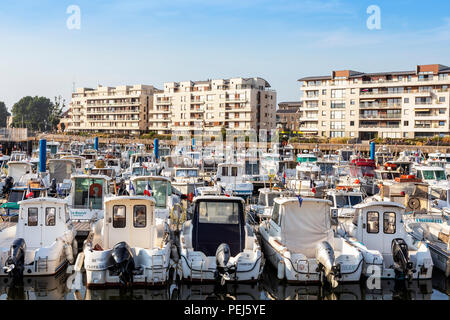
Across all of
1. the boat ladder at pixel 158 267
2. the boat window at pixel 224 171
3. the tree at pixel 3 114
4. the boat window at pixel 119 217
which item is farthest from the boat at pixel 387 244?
the tree at pixel 3 114

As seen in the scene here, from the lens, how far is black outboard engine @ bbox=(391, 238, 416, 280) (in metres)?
12.1

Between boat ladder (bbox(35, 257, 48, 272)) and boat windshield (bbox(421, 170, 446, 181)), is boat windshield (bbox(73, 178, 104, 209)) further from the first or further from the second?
boat windshield (bbox(421, 170, 446, 181))

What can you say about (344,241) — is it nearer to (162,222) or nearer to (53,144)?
(162,222)

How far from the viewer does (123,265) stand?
36.2 feet

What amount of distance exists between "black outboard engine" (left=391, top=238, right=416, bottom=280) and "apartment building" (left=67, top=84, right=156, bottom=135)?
81.2 metres

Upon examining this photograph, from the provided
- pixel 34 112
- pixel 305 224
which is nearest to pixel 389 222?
pixel 305 224

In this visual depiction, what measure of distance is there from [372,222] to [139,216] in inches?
261

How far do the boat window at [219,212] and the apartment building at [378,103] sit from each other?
61.0 meters

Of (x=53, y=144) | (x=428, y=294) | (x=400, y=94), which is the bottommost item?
(x=428, y=294)

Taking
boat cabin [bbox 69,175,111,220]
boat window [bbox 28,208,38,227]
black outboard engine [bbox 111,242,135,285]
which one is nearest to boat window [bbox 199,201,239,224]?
black outboard engine [bbox 111,242,135,285]

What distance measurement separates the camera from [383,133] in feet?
231

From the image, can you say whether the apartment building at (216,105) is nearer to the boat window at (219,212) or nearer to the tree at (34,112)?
the tree at (34,112)

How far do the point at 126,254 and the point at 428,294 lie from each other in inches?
299
